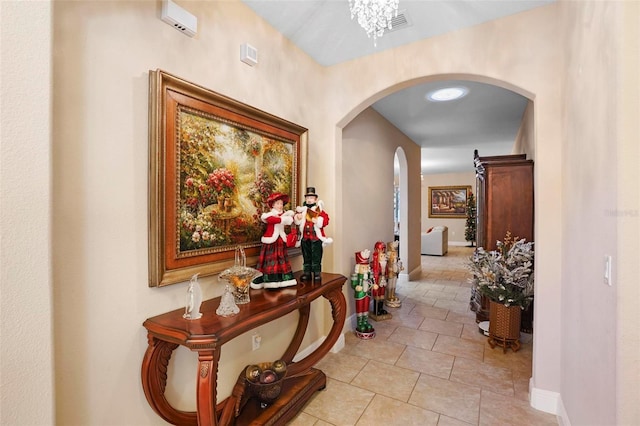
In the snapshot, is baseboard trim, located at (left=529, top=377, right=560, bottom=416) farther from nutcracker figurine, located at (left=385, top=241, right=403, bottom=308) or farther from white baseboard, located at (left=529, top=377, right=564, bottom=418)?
nutcracker figurine, located at (left=385, top=241, right=403, bottom=308)

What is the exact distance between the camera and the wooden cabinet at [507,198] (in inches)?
127

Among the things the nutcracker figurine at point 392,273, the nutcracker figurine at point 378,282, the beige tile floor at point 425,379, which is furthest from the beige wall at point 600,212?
the nutcracker figurine at point 392,273

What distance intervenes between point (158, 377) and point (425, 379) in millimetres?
1937

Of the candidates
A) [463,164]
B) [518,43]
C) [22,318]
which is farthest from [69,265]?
[463,164]

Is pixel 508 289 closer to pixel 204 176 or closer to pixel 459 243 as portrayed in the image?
pixel 204 176

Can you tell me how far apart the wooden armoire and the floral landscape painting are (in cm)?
244

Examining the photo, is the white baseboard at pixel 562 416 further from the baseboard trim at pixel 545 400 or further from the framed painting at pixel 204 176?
the framed painting at pixel 204 176

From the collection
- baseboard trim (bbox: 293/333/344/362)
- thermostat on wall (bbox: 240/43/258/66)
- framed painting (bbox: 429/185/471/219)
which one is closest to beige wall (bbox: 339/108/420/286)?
baseboard trim (bbox: 293/333/344/362)

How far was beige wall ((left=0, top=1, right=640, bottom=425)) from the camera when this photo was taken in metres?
1.03

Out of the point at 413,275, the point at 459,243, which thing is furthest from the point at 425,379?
the point at 459,243

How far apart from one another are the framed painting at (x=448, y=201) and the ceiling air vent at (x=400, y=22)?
954cm

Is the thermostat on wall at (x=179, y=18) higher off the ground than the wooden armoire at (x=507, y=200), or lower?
higher

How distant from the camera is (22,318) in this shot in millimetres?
965

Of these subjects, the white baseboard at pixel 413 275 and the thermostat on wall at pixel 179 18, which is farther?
the white baseboard at pixel 413 275
